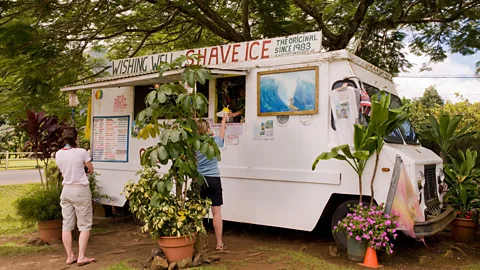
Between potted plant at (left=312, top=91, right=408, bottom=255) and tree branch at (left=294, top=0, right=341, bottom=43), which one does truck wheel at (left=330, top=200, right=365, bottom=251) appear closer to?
potted plant at (left=312, top=91, right=408, bottom=255)

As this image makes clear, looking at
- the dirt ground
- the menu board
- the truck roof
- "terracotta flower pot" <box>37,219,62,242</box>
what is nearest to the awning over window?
the truck roof

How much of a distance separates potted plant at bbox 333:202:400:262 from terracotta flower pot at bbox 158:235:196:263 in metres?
1.77

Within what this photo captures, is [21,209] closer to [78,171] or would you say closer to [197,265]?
[78,171]

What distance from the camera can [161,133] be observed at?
4.81 m

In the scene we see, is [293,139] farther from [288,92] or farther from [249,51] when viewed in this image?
[249,51]

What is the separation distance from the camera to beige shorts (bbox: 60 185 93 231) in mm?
5207

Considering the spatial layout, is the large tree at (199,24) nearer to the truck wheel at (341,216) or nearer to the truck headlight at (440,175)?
the truck headlight at (440,175)

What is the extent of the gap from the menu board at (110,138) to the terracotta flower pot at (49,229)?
1556mm

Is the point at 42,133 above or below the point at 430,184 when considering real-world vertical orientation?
above

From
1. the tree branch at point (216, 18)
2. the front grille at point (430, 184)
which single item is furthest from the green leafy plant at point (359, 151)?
the tree branch at point (216, 18)

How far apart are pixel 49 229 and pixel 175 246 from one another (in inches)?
101

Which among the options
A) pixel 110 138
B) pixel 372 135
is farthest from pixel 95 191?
pixel 372 135

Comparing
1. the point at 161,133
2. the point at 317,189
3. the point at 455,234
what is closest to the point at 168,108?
the point at 161,133

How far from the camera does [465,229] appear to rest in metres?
6.37
